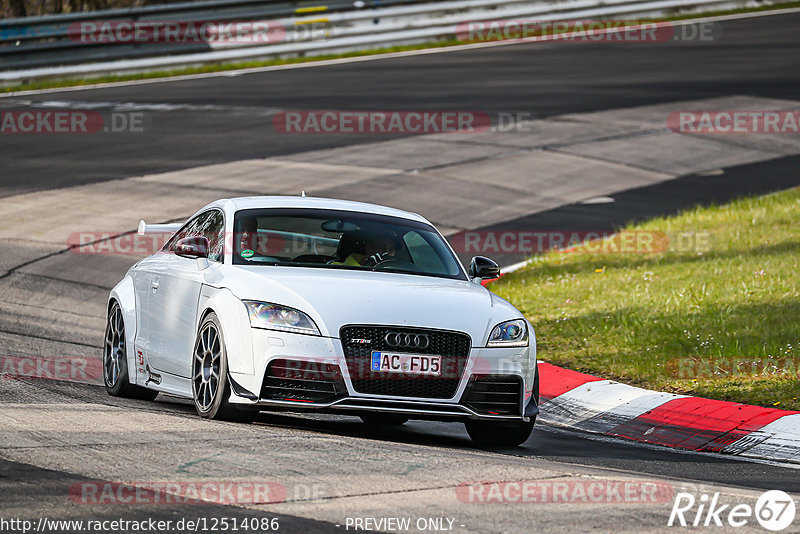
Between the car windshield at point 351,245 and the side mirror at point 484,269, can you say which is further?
the side mirror at point 484,269

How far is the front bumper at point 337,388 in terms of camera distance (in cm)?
734

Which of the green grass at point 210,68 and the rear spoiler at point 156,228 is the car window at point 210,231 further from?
the green grass at point 210,68

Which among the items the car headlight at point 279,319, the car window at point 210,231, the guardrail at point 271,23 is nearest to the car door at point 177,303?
the car window at point 210,231

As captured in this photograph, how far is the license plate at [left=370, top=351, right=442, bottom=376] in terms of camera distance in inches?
292

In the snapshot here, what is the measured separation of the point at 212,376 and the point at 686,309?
5.38 metres

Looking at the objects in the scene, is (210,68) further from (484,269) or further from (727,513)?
(727,513)

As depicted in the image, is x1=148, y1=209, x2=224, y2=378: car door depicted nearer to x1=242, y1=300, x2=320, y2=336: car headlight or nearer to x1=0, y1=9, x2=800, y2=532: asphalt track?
x1=0, y1=9, x2=800, y2=532: asphalt track

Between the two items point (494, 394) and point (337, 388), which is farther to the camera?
point (494, 394)

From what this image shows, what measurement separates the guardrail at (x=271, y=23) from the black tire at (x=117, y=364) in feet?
58.6

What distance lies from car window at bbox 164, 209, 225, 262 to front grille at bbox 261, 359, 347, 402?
1.32 m

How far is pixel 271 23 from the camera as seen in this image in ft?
95.8

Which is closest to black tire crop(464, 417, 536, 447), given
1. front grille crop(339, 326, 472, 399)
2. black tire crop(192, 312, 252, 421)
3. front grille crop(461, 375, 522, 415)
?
front grille crop(461, 375, 522, 415)

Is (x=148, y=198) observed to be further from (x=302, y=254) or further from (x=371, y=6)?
(x=371, y=6)

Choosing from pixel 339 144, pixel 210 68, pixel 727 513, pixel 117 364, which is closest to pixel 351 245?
pixel 117 364
